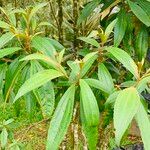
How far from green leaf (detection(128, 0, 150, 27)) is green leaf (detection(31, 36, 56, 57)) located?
1.20 feet


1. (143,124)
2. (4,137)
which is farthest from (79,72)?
(4,137)

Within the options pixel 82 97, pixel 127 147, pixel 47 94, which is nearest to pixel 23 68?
pixel 47 94

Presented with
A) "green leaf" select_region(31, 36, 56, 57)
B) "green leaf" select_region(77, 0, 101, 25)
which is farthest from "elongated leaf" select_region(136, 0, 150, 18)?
"green leaf" select_region(31, 36, 56, 57)

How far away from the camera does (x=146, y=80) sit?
104 centimetres

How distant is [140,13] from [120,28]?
0.31 feet

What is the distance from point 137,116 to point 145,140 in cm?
6

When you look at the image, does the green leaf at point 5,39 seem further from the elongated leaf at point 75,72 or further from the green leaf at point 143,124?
the green leaf at point 143,124

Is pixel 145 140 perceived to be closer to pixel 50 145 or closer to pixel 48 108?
pixel 50 145

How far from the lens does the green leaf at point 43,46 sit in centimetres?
129

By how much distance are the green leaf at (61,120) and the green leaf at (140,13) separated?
512 mm

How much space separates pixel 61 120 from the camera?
1077 millimetres

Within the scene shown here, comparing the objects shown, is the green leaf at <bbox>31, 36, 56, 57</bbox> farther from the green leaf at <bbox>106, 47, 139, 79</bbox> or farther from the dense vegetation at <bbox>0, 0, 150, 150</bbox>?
the green leaf at <bbox>106, 47, 139, 79</bbox>

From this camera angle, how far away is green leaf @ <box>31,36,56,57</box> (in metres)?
1.29

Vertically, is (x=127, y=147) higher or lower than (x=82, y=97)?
lower
